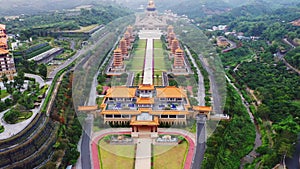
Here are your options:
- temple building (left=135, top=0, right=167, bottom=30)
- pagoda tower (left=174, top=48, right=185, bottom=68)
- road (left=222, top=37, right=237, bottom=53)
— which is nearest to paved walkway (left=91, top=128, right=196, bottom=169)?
pagoda tower (left=174, top=48, right=185, bottom=68)

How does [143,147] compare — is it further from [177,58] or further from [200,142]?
[177,58]

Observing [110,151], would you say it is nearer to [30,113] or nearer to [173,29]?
[30,113]

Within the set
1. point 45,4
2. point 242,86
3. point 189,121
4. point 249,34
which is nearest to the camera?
point 189,121

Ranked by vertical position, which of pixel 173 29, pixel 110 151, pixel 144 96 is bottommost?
pixel 110 151

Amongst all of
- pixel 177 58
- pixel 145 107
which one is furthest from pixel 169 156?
pixel 177 58

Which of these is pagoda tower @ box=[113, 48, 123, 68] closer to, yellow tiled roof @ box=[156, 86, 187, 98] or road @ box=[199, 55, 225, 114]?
road @ box=[199, 55, 225, 114]

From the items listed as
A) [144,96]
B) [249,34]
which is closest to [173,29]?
[249,34]

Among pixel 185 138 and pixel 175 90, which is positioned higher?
pixel 175 90
